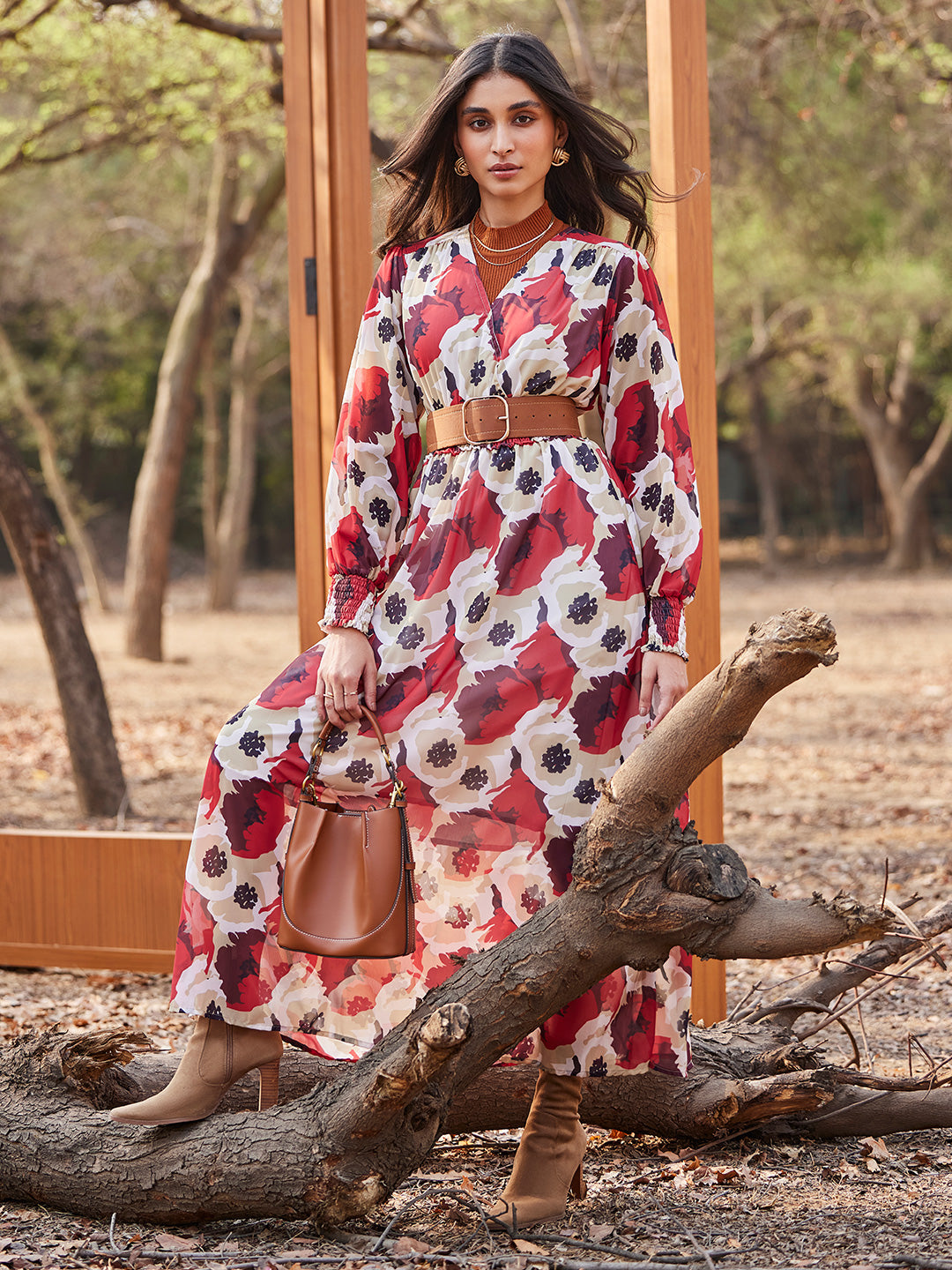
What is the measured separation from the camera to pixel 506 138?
6.48 feet

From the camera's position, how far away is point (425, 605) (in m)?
1.92

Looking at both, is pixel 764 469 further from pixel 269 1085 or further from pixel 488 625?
pixel 269 1085

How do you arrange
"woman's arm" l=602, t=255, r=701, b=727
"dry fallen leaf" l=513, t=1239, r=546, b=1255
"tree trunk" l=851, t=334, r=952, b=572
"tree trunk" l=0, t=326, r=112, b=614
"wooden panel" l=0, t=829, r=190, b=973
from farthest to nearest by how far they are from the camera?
"tree trunk" l=851, t=334, r=952, b=572, "tree trunk" l=0, t=326, r=112, b=614, "wooden panel" l=0, t=829, r=190, b=973, "woman's arm" l=602, t=255, r=701, b=727, "dry fallen leaf" l=513, t=1239, r=546, b=1255

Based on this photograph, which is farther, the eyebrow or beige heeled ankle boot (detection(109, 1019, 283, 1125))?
the eyebrow

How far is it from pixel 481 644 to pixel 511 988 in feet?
1.56

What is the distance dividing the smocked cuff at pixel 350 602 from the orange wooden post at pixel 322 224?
30.1 inches

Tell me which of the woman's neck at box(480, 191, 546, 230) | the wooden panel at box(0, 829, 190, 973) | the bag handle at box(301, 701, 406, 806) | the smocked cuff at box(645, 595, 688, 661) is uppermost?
the woman's neck at box(480, 191, 546, 230)

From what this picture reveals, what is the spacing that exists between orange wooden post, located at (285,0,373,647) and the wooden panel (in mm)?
903

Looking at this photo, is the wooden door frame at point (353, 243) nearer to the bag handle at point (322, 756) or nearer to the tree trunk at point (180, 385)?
the bag handle at point (322, 756)

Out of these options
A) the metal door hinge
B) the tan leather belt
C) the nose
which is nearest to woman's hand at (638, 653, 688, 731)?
the tan leather belt

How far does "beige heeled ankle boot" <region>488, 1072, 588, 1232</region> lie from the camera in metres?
1.94

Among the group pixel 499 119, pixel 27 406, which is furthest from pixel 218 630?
pixel 499 119

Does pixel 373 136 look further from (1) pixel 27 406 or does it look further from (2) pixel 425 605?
(1) pixel 27 406

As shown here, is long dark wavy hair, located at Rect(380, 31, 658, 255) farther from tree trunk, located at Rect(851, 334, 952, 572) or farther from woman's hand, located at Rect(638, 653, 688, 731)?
tree trunk, located at Rect(851, 334, 952, 572)
